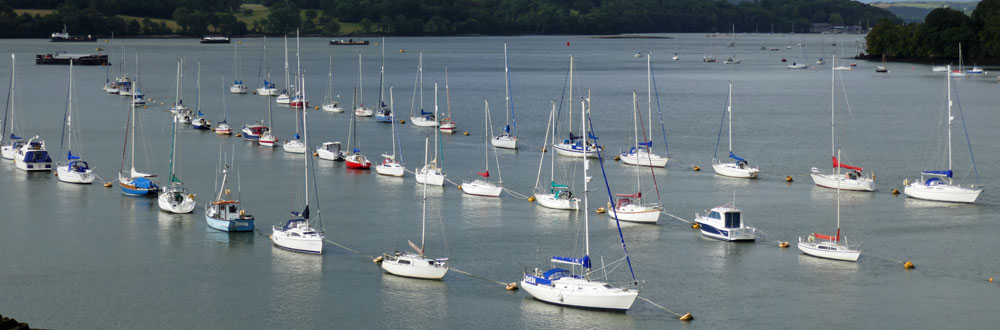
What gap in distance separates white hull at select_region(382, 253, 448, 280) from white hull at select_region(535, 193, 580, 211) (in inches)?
541

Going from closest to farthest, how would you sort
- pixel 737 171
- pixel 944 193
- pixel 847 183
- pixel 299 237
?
pixel 299 237 < pixel 944 193 < pixel 847 183 < pixel 737 171

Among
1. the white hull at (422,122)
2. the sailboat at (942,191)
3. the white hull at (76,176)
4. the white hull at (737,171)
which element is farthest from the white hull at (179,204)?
the white hull at (422,122)

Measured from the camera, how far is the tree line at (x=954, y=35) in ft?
557

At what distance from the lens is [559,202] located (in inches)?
2188

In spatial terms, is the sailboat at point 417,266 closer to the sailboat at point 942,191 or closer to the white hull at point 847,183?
the white hull at point 847,183

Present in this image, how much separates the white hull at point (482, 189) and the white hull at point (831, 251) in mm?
17929

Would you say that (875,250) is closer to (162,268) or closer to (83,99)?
(162,268)

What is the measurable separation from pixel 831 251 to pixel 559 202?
14312mm

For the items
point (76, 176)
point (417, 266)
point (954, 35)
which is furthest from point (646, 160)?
point (954, 35)

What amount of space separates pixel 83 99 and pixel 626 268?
86079mm

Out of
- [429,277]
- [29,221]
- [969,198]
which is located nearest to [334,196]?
[29,221]

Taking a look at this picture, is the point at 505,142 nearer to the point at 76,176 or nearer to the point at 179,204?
the point at 76,176

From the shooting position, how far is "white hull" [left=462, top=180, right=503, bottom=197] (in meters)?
59.5

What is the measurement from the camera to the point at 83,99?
116m
